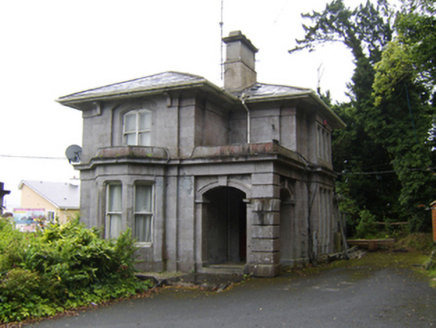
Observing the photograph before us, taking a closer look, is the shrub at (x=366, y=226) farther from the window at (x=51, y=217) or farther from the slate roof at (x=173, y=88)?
the window at (x=51, y=217)

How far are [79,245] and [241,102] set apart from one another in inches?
343

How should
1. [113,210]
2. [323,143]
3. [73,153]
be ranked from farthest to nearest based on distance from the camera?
[323,143], [73,153], [113,210]

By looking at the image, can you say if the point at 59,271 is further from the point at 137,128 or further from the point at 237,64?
the point at 237,64

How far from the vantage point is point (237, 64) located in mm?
19031

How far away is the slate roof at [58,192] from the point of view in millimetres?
41406

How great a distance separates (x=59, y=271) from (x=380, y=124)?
21087 millimetres

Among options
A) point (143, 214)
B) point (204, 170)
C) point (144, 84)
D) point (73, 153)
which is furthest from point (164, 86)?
point (73, 153)

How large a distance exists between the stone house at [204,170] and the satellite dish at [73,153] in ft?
2.19

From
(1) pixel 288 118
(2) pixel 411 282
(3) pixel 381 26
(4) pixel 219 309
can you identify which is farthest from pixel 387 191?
(4) pixel 219 309

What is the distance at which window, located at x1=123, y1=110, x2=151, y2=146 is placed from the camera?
54.0 ft

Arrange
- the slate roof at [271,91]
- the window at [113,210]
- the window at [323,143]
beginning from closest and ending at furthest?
the window at [113,210], the slate roof at [271,91], the window at [323,143]

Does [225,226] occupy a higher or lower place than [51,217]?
lower

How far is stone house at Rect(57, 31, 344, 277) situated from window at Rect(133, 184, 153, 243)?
34 millimetres

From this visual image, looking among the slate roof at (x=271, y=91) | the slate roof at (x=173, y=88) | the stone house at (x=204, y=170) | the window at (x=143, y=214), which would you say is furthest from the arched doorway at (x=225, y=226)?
the slate roof at (x=271, y=91)
